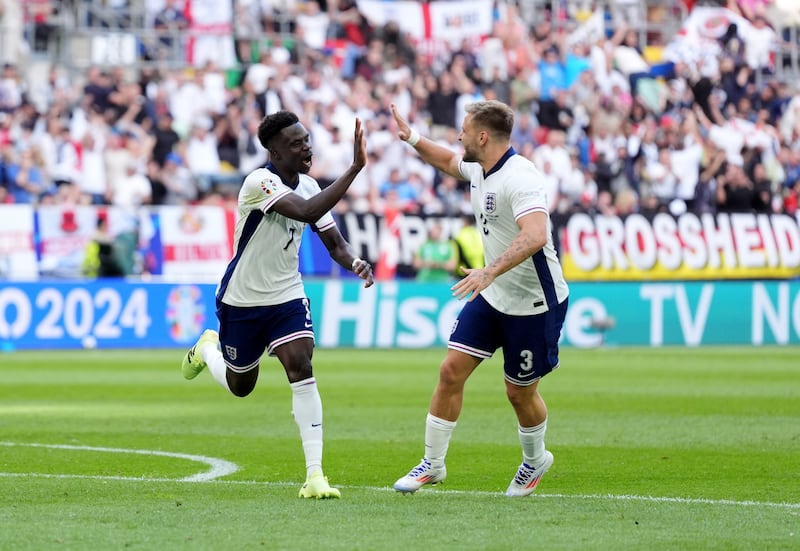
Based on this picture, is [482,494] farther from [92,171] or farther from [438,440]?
[92,171]

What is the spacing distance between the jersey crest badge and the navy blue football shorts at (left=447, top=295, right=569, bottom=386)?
0.54m

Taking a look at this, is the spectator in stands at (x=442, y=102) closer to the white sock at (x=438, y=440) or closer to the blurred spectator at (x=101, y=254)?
the blurred spectator at (x=101, y=254)

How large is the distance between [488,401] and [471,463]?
18.9 feet

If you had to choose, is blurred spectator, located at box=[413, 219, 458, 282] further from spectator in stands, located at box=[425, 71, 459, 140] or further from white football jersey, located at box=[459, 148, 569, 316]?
white football jersey, located at box=[459, 148, 569, 316]

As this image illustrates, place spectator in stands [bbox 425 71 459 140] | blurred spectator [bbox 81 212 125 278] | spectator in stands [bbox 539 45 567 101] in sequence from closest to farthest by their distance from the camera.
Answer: blurred spectator [bbox 81 212 125 278] → spectator in stands [bbox 425 71 459 140] → spectator in stands [bbox 539 45 567 101]

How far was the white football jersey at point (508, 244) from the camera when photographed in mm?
8695

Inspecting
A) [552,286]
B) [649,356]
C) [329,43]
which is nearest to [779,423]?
[552,286]

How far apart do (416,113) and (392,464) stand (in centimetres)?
1930

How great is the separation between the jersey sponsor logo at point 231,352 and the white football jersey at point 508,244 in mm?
1638

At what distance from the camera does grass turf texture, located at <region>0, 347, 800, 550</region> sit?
7.31m

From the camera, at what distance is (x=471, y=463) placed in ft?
35.7

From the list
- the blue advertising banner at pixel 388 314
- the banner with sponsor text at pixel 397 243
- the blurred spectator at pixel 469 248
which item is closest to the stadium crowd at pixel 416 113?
the banner with sponsor text at pixel 397 243

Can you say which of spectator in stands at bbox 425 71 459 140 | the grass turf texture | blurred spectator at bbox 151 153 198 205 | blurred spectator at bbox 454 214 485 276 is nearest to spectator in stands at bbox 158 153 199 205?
blurred spectator at bbox 151 153 198 205

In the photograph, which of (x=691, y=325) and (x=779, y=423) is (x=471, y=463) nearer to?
(x=779, y=423)
